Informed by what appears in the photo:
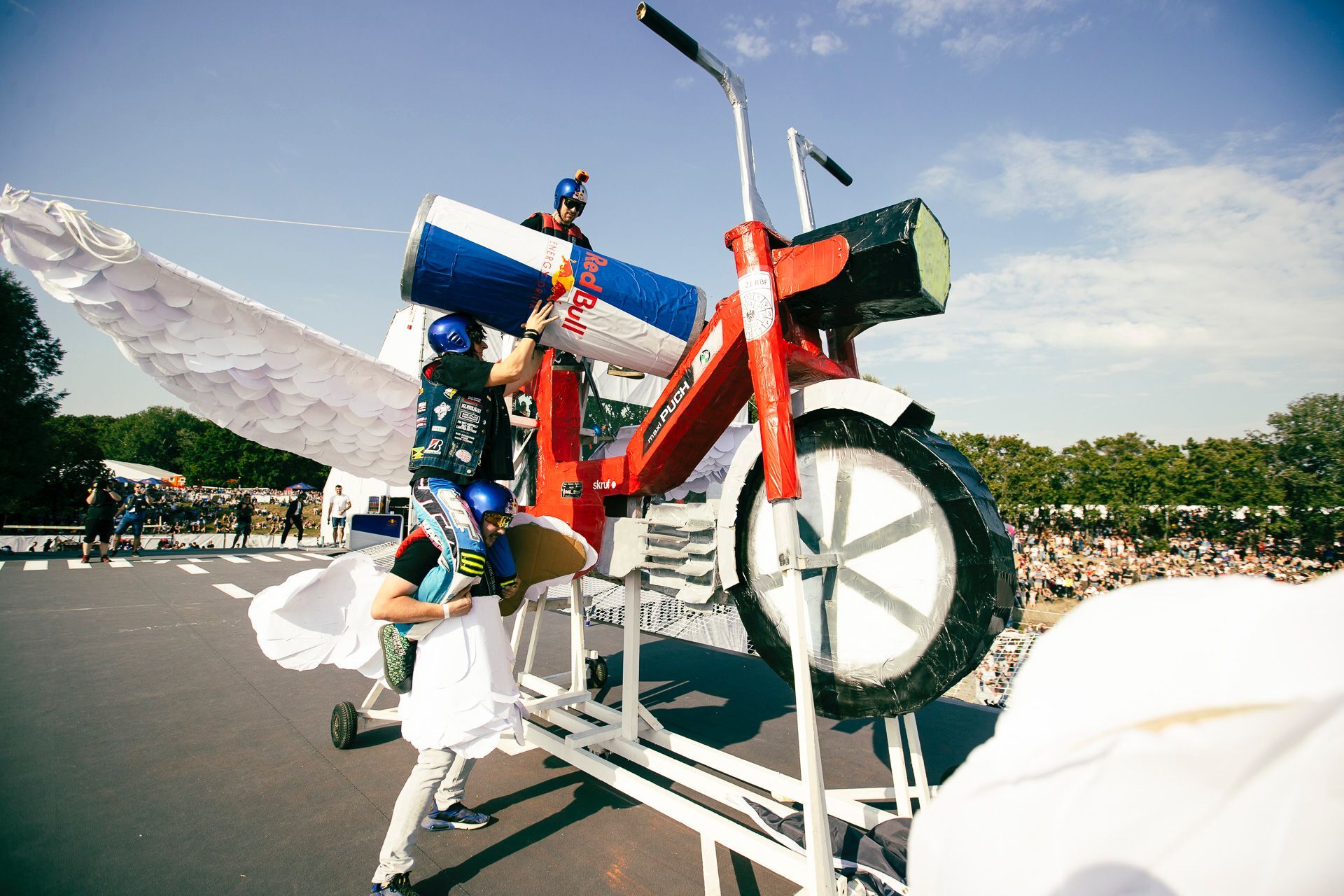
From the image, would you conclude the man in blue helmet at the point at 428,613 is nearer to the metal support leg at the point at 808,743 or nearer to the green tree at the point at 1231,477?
the metal support leg at the point at 808,743

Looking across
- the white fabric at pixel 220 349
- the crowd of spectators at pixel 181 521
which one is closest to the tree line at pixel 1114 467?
the crowd of spectators at pixel 181 521

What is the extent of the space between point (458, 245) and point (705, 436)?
1.37 m

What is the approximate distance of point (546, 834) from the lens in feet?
9.39

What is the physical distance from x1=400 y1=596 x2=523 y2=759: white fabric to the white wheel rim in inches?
44.0

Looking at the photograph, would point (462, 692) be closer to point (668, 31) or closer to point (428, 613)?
point (428, 613)

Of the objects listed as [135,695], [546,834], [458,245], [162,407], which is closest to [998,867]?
[458,245]

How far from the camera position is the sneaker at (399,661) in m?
2.59

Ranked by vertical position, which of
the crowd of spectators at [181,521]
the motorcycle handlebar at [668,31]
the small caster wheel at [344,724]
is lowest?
the crowd of spectators at [181,521]

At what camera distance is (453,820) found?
9.52 ft

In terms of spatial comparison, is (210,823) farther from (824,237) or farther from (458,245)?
(824,237)

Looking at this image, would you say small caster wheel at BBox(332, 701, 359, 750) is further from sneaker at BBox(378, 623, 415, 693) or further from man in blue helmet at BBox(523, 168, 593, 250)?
man in blue helmet at BBox(523, 168, 593, 250)

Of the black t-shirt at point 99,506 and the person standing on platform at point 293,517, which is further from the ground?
the black t-shirt at point 99,506

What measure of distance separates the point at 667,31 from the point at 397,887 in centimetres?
346

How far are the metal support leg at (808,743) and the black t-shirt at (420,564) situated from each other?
1286mm
